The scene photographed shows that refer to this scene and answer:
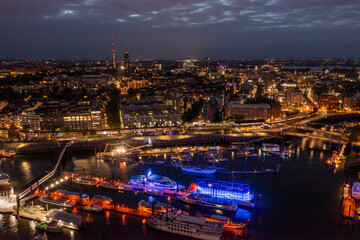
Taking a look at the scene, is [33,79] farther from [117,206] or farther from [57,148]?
[117,206]

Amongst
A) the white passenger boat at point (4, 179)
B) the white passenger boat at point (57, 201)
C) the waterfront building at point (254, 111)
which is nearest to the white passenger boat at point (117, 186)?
the white passenger boat at point (57, 201)

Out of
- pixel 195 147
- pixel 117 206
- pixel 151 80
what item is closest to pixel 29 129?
pixel 195 147

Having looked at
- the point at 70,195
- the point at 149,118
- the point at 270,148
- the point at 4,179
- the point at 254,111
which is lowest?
the point at 70,195

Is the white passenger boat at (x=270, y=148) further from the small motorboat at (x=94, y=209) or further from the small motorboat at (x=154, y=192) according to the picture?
the small motorboat at (x=94, y=209)

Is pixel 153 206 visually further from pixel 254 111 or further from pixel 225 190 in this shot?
pixel 254 111

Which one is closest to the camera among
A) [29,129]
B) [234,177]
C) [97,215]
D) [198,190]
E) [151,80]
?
[97,215]

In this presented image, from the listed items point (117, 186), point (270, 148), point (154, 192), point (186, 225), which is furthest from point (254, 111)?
point (186, 225)
